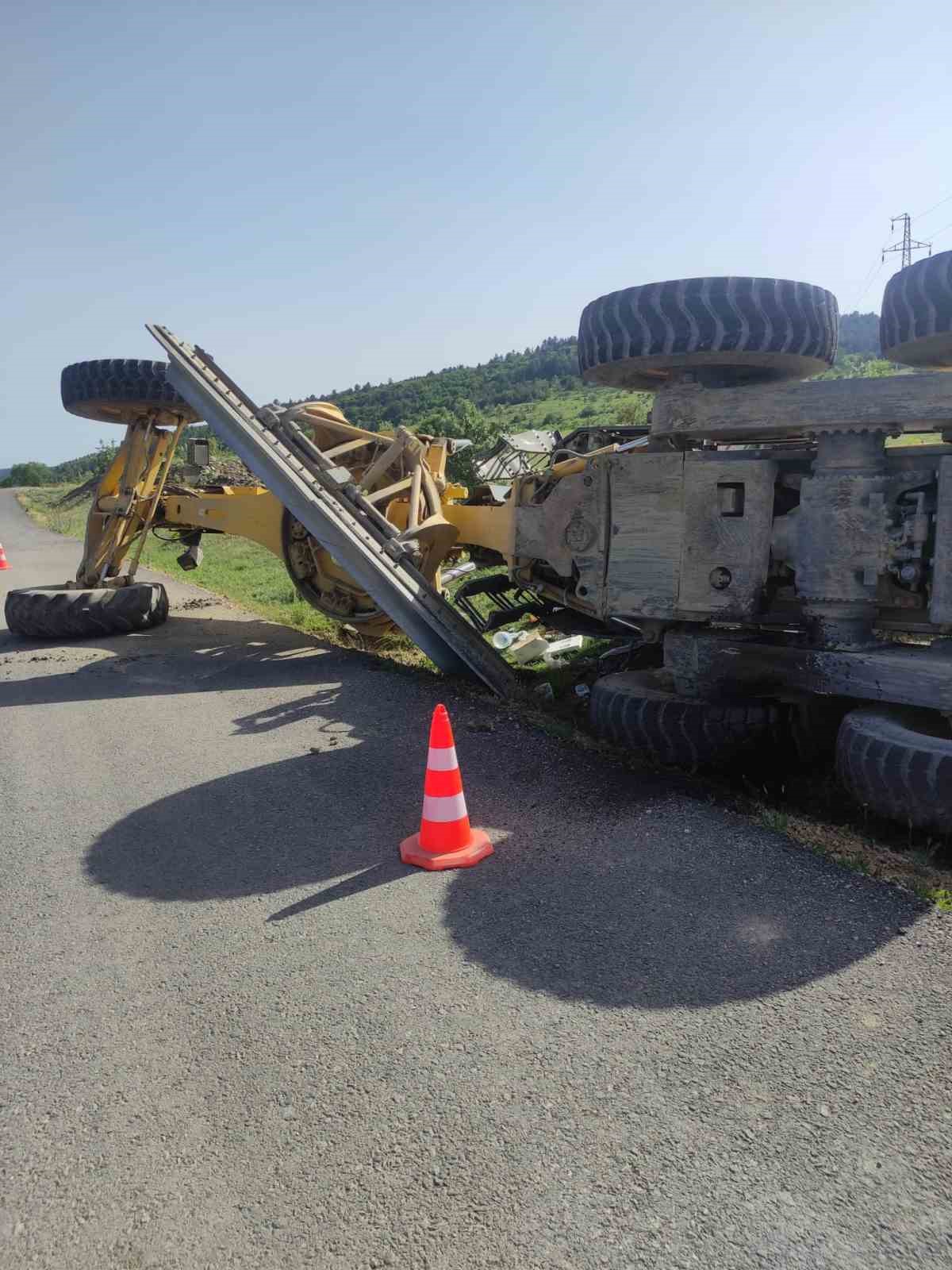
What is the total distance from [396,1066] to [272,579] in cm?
1308

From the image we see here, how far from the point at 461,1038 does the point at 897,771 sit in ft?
7.41

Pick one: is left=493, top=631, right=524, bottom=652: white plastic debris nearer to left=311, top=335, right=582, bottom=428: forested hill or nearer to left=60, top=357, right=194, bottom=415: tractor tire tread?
left=60, top=357, right=194, bottom=415: tractor tire tread

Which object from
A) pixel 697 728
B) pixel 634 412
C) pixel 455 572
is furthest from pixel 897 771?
pixel 634 412

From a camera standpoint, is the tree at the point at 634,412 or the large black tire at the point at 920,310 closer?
the large black tire at the point at 920,310

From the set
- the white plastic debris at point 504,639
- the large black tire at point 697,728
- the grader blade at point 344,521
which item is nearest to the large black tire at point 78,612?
the grader blade at point 344,521

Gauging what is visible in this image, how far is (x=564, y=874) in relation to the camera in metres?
3.77

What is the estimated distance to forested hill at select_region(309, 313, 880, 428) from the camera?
198 ft

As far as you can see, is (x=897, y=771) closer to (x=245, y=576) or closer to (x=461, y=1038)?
(x=461, y=1038)

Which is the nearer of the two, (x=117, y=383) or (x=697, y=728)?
(x=697, y=728)

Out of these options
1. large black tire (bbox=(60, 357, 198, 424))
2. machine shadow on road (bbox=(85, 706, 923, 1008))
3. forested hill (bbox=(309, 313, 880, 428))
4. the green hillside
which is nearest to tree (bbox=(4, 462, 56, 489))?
the green hillside

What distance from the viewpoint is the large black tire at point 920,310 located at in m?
4.43

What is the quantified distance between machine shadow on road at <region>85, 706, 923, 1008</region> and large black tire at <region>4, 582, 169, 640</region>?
5.01 metres

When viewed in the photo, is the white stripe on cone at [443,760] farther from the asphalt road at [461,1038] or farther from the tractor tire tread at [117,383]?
the tractor tire tread at [117,383]

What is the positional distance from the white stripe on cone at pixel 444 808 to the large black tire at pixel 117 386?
7088mm
